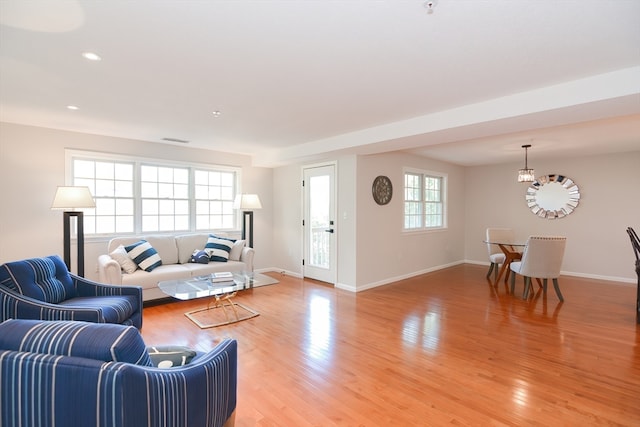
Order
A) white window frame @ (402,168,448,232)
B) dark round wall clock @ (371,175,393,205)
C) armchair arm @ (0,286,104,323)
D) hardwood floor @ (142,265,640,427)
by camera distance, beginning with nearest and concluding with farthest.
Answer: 1. hardwood floor @ (142,265,640,427)
2. armchair arm @ (0,286,104,323)
3. dark round wall clock @ (371,175,393,205)
4. white window frame @ (402,168,448,232)

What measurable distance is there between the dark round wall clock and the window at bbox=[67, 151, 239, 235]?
269cm

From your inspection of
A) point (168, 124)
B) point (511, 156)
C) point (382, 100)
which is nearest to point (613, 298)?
point (511, 156)

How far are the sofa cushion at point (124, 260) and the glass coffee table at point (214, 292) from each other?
65 centimetres

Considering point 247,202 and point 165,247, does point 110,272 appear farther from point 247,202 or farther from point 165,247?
point 247,202

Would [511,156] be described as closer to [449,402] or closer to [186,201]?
[449,402]

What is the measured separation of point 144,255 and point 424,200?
17.1 ft

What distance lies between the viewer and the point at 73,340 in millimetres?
1134

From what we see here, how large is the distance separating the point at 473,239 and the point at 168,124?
23.0 ft

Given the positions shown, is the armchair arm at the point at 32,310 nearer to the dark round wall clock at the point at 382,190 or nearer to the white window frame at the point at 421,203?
the dark round wall clock at the point at 382,190

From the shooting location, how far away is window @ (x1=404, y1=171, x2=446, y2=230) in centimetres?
625

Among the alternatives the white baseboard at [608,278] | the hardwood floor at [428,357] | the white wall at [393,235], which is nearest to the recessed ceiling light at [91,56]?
the hardwood floor at [428,357]

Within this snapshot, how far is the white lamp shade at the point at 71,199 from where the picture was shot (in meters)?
3.61

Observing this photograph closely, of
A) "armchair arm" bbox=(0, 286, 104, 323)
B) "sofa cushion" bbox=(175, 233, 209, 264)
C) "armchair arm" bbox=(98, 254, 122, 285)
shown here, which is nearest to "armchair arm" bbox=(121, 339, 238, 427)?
"armchair arm" bbox=(0, 286, 104, 323)

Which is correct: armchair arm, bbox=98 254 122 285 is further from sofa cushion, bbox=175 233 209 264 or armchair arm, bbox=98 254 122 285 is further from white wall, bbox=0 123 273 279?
sofa cushion, bbox=175 233 209 264
